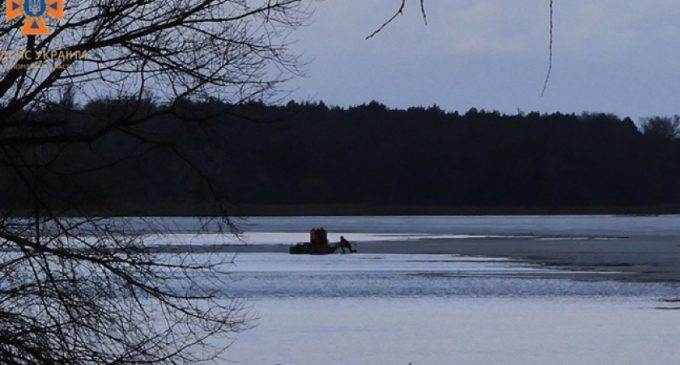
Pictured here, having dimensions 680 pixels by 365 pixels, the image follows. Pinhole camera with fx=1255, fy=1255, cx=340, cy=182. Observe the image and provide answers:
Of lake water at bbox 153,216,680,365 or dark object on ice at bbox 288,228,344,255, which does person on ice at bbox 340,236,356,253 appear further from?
lake water at bbox 153,216,680,365

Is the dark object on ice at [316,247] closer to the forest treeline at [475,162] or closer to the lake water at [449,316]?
the lake water at [449,316]

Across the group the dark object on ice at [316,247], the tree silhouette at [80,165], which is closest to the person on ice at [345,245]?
the dark object on ice at [316,247]

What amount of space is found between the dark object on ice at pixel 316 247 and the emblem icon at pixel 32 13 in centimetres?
4990

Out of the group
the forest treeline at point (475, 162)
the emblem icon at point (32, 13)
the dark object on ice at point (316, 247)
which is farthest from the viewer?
the forest treeline at point (475, 162)

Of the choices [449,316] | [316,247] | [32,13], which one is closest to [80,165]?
[32,13]

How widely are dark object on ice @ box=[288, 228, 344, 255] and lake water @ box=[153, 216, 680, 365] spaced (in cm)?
942

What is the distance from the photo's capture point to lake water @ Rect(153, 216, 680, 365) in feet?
66.9

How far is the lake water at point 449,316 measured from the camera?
2039cm

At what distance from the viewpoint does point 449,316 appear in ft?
89.4

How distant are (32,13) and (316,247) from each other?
1997 inches

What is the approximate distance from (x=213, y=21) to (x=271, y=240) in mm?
66275

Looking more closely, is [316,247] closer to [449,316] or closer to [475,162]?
[449,316]

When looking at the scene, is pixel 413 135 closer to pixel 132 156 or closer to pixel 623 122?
pixel 623 122

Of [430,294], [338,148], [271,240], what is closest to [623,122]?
[338,148]
